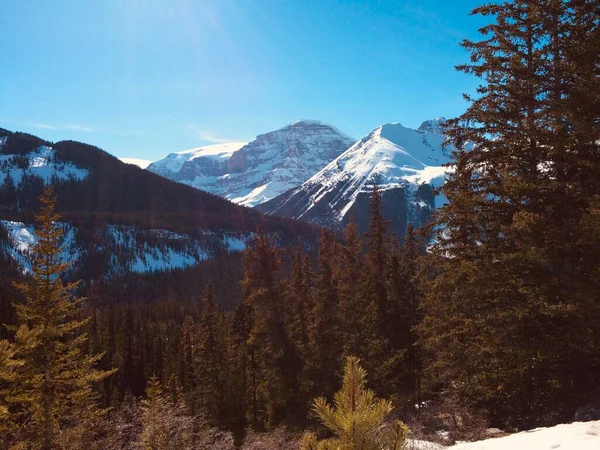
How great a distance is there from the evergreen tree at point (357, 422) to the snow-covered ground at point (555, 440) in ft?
9.34

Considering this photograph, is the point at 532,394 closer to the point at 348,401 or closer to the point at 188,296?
the point at 348,401

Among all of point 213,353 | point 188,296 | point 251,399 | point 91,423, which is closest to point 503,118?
point 91,423

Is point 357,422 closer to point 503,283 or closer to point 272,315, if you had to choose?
point 503,283

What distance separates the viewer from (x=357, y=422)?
3182 millimetres

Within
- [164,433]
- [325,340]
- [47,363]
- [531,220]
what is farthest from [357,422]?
[325,340]

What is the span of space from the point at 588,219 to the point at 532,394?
435 cm

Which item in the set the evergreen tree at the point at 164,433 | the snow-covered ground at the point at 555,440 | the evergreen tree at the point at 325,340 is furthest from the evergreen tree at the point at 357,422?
the evergreen tree at the point at 325,340

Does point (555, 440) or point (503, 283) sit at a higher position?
point (503, 283)

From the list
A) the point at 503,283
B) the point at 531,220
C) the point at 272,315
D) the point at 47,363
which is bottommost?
the point at 272,315

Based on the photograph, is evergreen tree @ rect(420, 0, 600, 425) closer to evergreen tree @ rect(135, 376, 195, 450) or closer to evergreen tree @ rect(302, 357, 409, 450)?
evergreen tree @ rect(302, 357, 409, 450)

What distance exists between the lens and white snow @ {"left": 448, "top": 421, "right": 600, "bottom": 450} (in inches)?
197

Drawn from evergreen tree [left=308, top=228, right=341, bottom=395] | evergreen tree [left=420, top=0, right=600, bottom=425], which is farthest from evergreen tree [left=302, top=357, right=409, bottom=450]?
evergreen tree [left=308, top=228, right=341, bottom=395]

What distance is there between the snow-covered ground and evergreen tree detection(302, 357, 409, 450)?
2848 millimetres

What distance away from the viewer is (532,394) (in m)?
8.88
